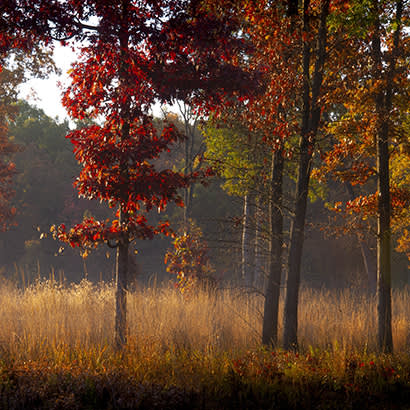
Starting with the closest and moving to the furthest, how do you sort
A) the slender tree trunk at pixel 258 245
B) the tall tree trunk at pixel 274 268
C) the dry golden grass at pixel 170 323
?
the dry golden grass at pixel 170 323
the slender tree trunk at pixel 258 245
the tall tree trunk at pixel 274 268

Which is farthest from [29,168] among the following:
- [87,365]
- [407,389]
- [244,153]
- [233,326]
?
[407,389]

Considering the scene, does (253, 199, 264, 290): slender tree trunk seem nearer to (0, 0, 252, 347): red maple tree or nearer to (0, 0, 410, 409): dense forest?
(0, 0, 410, 409): dense forest

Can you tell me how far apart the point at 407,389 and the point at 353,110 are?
5353mm

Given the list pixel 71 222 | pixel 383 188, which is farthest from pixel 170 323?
pixel 71 222

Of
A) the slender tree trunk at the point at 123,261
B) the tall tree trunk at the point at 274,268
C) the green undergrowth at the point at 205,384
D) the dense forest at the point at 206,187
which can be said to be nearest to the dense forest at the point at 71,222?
the dense forest at the point at 206,187

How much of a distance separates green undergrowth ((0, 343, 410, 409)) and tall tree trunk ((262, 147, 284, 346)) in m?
2.47

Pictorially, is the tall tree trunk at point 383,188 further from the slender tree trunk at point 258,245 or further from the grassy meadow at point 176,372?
the slender tree trunk at point 258,245

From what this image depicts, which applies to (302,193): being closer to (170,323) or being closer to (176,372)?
(170,323)

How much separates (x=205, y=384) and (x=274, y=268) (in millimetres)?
4068

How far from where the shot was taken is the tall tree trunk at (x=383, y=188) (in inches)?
365

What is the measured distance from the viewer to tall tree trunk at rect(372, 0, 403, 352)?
928 cm

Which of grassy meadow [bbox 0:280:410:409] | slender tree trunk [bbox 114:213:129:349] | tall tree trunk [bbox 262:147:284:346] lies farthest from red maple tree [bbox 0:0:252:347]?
tall tree trunk [bbox 262:147:284:346]

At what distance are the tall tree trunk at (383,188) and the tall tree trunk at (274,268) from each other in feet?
6.04

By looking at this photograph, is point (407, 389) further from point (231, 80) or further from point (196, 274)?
point (196, 274)
